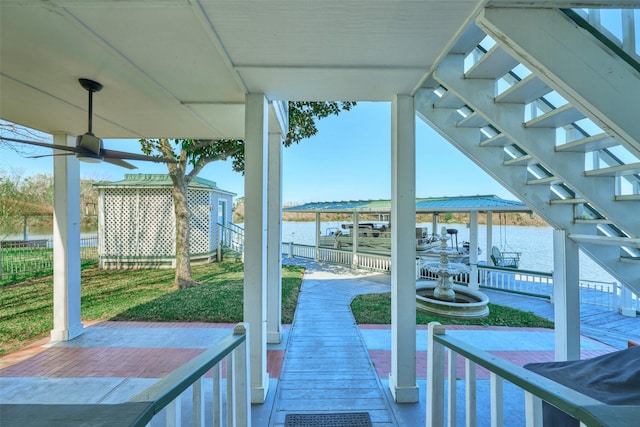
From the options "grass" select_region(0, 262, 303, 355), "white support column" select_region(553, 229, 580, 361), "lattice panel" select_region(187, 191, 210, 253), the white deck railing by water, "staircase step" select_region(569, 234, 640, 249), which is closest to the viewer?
"staircase step" select_region(569, 234, 640, 249)

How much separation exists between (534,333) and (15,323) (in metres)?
8.41

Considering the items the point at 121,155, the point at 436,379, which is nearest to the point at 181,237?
the point at 121,155

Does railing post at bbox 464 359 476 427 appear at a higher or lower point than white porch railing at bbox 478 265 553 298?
higher

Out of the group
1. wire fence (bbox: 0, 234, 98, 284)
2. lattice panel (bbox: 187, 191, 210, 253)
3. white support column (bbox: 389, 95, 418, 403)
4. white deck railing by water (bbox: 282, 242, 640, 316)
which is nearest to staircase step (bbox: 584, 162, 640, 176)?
white support column (bbox: 389, 95, 418, 403)

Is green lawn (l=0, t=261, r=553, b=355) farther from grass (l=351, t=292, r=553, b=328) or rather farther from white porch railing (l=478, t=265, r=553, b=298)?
white porch railing (l=478, t=265, r=553, b=298)

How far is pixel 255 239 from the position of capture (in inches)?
90.8

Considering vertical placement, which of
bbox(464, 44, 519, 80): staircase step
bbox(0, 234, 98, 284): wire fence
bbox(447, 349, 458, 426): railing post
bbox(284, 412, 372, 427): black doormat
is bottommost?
bbox(284, 412, 372, 427): black doormat

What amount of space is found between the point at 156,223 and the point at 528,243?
22.2 metres

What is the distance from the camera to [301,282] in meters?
7.17

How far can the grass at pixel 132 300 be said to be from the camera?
14.1 feet

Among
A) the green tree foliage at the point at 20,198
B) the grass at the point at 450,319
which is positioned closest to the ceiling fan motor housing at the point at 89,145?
the grass at the point at 450,319

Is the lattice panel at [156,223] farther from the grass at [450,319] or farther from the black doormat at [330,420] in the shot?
the black doormat at [330,420]

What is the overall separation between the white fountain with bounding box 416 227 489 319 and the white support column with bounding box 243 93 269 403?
Answer: 3.68 metres

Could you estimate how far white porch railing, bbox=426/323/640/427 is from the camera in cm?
64
